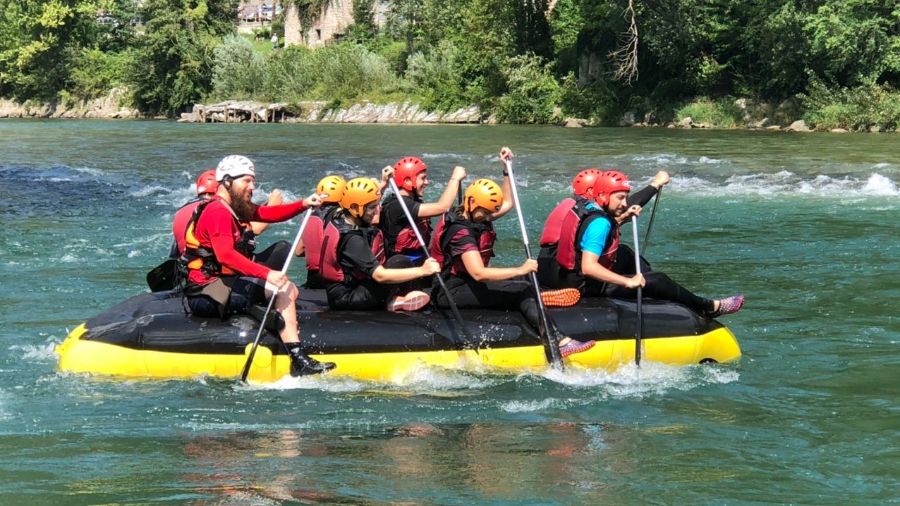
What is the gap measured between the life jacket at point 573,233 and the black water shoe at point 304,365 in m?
2.18

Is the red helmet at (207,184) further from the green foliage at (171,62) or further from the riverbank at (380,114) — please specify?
the green foliage at (171,62)

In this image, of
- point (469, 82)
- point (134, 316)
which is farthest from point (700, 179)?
point (469, 82)

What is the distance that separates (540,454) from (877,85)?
102 ft

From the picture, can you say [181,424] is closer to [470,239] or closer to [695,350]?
[470,239]

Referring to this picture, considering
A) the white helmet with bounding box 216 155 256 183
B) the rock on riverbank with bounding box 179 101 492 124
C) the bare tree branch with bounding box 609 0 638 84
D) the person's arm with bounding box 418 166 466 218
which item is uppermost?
the bare tree branch with bounding box 609 0 638 84

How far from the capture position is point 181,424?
23.4 ft

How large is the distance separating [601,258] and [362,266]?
6.56ft

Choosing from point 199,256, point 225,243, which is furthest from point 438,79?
point 225,243

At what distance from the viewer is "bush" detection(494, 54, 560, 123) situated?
4256 cm

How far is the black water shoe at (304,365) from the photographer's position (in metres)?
7.88

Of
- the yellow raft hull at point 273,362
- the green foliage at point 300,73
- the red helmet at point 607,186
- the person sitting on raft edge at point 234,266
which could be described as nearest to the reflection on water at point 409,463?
the yellow raft hull at point 273,362

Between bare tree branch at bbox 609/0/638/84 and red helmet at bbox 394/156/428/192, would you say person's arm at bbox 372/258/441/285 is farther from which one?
bare tree branch at bbox 609/0/638/84

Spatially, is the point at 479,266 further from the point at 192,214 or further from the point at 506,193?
the point at 192,214

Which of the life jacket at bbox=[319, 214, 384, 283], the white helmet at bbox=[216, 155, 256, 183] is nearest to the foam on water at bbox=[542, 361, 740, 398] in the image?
the life jacket at bbox=[319, 214, 384, 283]
